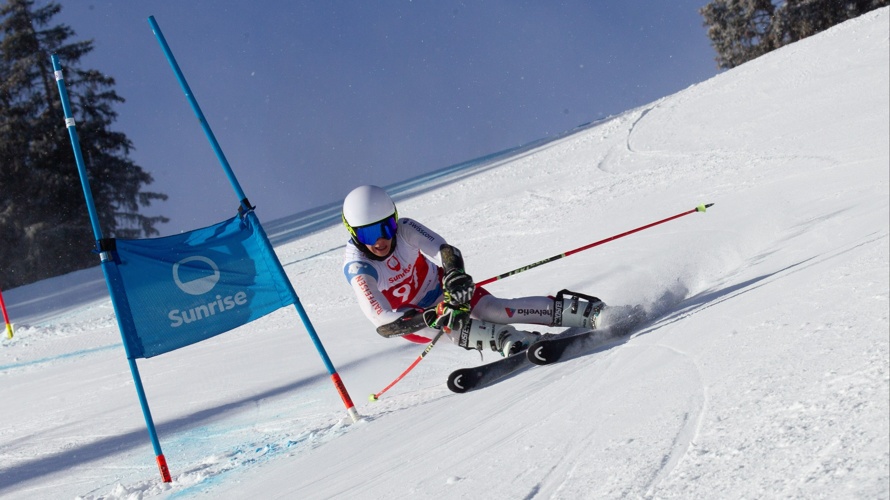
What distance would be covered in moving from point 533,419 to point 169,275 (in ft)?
8.48

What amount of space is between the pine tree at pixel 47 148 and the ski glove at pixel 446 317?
2488 centimetres

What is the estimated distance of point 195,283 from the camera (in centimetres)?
479

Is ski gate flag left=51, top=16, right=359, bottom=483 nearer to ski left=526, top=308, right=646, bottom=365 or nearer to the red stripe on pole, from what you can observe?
the red stripe on pole

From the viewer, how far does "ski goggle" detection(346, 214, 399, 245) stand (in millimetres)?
4922

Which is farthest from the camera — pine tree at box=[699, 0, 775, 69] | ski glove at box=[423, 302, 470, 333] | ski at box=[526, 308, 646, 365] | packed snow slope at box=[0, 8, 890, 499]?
pine tree at box=[699, 0, 775, 69]

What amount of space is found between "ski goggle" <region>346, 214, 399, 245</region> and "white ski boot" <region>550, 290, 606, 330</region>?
115 cm

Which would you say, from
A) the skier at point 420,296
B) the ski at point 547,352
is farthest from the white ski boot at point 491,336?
the ski at point 547,352

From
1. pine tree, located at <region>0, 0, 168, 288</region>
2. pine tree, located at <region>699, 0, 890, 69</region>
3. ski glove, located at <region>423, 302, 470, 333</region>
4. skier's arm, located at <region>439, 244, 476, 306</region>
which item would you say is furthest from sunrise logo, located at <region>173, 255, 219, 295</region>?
pine tree, located at <region>699, 0, 890, 69</region>

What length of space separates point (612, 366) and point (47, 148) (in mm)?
28534

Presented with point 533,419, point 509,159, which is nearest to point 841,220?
point 533,419

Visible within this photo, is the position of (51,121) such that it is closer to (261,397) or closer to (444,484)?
(261,397)

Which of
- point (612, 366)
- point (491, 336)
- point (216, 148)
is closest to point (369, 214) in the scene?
point (491, 336)

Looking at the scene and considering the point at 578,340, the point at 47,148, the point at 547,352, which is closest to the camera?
the point at 547,352

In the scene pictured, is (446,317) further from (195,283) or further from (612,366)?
(195,283)
